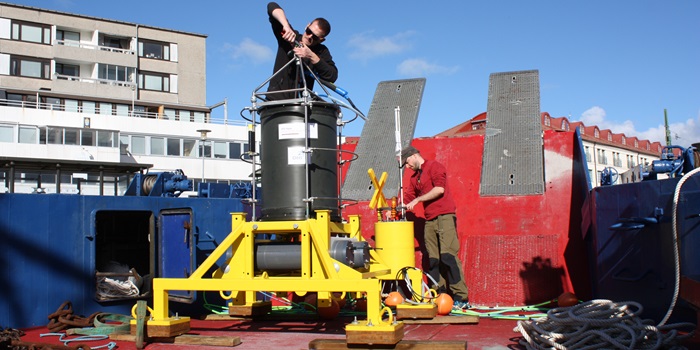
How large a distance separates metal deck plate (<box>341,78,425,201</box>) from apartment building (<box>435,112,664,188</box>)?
37.7 m

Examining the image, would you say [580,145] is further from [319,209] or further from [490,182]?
[319,209]

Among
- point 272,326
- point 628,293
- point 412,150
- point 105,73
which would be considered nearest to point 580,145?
point 412,150

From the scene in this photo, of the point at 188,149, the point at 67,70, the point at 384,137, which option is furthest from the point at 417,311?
the point at 67,70

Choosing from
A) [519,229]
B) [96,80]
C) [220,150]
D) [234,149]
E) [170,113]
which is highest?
[96,80]

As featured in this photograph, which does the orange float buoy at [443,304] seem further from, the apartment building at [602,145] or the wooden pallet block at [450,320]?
the apartment building at [602,145]

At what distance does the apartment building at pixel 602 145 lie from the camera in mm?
54156

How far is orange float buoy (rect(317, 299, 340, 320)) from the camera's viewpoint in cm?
627

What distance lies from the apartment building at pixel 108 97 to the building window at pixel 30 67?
2.6 inches

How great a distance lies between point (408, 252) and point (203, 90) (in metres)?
45.5

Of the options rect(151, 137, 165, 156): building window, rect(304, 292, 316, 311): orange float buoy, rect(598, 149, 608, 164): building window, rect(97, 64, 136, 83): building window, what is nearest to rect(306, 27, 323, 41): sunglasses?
rect(304, 292, 316, 311): orange float buoy

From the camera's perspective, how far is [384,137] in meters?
10.2

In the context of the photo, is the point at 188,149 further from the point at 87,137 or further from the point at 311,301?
the point at 311,301

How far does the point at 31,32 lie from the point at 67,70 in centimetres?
342

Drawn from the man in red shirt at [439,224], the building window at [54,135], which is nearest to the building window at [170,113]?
the building window at [54,135]
